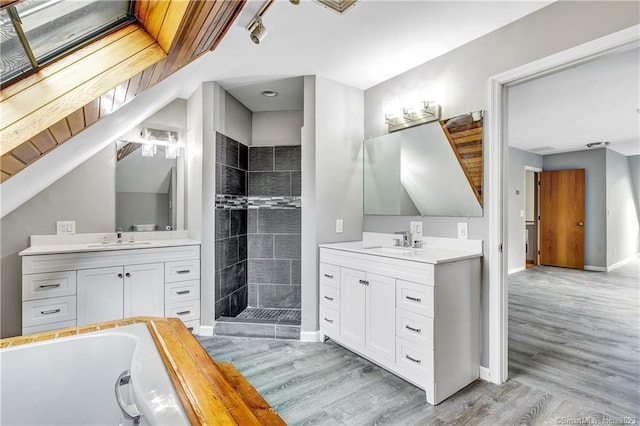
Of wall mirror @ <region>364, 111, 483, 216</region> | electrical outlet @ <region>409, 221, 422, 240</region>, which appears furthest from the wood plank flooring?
wall mirror @ <region>364, 111, 483, 216</region>

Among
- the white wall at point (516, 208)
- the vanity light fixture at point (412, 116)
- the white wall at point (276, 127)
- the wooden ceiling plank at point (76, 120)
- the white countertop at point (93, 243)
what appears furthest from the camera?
the white wall at point (516, 208)

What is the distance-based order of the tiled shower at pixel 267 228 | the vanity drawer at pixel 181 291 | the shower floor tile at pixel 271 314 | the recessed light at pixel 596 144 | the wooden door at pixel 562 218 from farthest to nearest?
the wooden door at pixel 562 218
the recessed light at pixel 596 144
the tiled shower at pixel 267 228
the shower floor tile at pixel 271 314
the vanity drawer at pixel 181 291

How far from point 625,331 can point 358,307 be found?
109 inches

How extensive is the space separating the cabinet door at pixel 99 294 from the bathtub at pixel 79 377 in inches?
50.3

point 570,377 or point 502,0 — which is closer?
point 502,0

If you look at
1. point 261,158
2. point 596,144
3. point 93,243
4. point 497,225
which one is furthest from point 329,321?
point 596,144

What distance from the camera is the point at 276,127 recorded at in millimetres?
3773

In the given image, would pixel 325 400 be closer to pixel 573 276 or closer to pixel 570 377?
pixel 570 377

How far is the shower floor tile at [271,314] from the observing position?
3.15m

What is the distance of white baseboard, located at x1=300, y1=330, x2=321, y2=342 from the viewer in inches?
108

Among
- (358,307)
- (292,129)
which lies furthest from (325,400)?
(292,129)

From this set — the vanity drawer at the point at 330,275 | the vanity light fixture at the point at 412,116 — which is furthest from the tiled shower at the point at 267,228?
the vanity light fixture at the point at 412,116

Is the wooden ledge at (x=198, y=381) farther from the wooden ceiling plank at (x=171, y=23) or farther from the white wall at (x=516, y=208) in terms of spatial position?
the white wall at (x=516, y=208)

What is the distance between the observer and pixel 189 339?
4.28 feet
